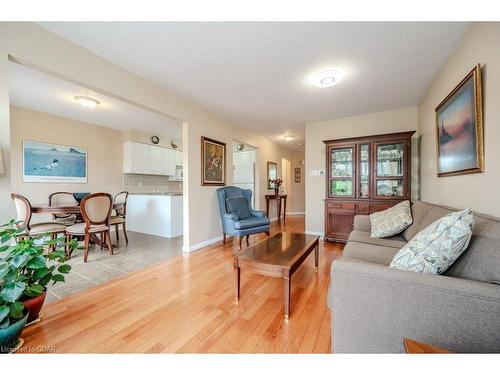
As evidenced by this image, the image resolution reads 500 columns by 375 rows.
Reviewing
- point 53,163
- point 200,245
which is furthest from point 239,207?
point 53,163

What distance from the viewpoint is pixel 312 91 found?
2.83 m

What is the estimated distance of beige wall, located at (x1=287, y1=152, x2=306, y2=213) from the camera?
7.60 m

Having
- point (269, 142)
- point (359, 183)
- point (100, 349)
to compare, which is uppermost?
point (269, 142)

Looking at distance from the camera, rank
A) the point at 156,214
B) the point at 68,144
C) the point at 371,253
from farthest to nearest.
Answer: the point at 156,214 → the point at 68,144 → the point at 371,253

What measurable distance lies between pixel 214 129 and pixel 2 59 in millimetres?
2535

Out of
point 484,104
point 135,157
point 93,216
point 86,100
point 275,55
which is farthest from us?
point 135,157

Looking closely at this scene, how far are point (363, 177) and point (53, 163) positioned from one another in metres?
5.52

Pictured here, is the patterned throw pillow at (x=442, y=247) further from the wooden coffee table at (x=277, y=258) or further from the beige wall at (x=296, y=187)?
the beige wall at (x=296, y=187)

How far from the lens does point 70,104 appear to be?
11.2ft

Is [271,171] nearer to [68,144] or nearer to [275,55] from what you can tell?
[275,55]

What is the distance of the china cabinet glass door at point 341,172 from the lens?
3551 millimetres

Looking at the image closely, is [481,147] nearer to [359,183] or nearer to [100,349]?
[359,183]

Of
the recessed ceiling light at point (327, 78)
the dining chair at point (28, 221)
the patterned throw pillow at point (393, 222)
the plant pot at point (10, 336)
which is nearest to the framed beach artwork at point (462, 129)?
the patterned throw pillow at point (393, 222)
